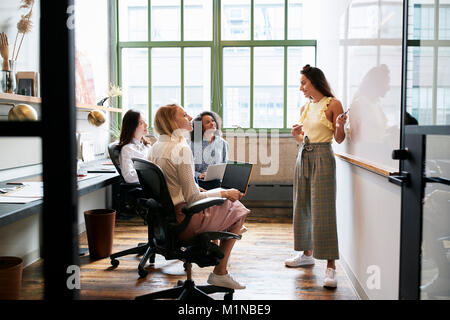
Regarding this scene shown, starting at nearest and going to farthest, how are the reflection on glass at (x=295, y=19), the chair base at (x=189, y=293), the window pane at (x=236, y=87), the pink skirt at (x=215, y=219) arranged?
the pink skirt at (x=215, y=219) → the chair base at (x=189, y=293) → the reflection on glass at (x=295, y=19) → the window pane at (x=236, y=87)

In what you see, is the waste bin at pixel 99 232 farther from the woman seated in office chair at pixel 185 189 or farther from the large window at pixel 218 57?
the large window at pixel 218 57

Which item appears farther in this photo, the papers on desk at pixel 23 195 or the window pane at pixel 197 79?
the window pane at pixel 197 79

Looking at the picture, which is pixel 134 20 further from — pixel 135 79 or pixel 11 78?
pixel 11 78

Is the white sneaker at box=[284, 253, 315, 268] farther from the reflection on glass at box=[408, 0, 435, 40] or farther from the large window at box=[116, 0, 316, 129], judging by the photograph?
the large window at box=[116, 0, 316, 129]

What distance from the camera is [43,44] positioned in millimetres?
555

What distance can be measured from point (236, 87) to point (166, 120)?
310cm

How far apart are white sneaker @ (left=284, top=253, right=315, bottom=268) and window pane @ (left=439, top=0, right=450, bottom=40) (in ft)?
7.21

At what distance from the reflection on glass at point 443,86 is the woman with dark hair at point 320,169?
1304 millimetres

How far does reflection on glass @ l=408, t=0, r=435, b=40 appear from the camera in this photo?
127 centimetres

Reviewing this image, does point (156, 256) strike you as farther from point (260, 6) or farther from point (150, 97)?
point (260, 6)

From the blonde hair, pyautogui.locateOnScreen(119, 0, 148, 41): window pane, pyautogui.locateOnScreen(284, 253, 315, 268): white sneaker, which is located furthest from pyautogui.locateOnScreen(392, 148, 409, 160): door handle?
pyautogui.locateOnScreen(119, 0, 148, 41): window pane

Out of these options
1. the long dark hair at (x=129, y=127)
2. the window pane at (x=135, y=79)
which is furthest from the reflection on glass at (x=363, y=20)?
the window pane at (x=135, y=79)

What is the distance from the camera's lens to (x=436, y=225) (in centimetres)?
132

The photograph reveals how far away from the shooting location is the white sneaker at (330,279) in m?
2.58
